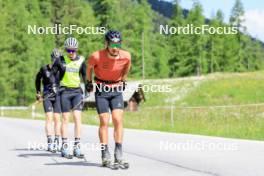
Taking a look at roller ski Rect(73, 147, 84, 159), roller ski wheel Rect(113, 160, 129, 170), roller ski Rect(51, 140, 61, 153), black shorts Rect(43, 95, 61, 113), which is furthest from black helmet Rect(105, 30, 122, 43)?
roller ski Rect(51, 140, 61, 153)

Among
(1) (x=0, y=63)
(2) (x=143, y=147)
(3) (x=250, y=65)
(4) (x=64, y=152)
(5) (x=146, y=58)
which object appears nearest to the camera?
(4) (x=64, y=152)

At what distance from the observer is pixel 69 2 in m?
86.9

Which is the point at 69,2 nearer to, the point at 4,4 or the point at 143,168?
the point at 4,4

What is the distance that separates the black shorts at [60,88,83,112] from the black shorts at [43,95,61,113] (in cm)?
73

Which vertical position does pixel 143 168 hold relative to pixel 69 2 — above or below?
below

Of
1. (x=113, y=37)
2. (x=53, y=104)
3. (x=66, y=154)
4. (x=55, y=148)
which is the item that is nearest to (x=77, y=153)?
(x=66, y=154)

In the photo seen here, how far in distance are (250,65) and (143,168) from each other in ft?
385

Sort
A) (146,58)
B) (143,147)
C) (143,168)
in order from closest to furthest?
(143,168), (143,147), (146,58)

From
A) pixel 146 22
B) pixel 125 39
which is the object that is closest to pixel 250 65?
pixel 146 22

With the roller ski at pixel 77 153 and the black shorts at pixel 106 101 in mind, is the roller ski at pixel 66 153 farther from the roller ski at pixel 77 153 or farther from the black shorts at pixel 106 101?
the black shorts at pixel 106 101

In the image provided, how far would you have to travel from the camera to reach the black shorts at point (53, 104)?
37.0 feet

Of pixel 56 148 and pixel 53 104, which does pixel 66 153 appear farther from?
pixel 53 104

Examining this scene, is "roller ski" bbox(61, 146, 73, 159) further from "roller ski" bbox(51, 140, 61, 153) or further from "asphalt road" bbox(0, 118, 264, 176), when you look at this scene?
"roller ski" bbox(51, 140, 61, 153)

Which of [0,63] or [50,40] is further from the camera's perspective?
[50,40]
